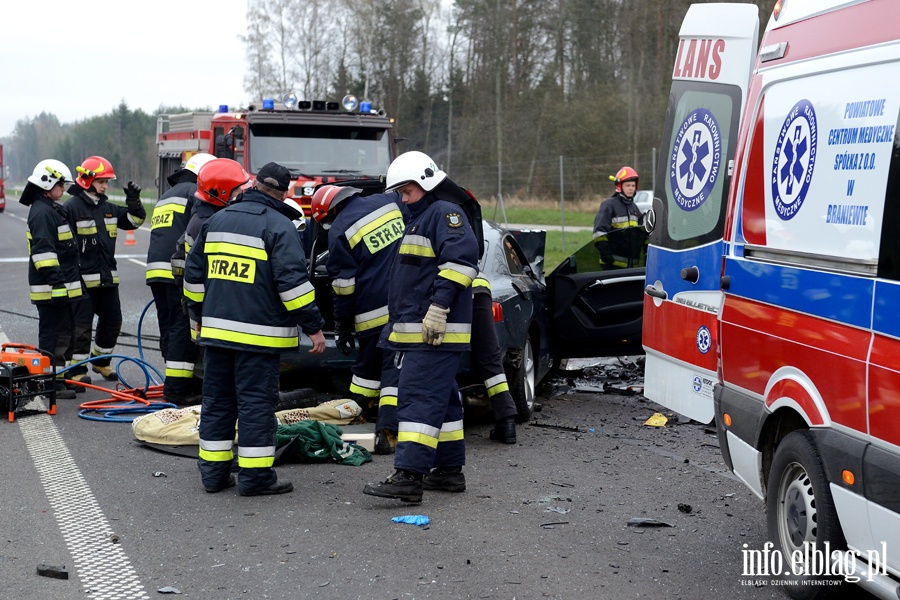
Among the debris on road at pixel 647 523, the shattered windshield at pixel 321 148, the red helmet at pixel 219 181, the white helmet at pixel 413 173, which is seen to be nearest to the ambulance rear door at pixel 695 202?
the debris on road at pixel 647 523

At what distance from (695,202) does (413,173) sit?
5.82 ft

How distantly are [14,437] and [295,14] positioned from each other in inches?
1963

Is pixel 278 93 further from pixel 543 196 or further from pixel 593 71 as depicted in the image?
pixel 543 196

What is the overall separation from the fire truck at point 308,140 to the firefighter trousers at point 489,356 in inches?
266

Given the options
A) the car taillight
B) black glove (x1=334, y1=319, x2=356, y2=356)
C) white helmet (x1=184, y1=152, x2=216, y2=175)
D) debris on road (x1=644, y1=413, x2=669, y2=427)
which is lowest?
debris on road (x1=644, y1=413, x2=669, y2=427)

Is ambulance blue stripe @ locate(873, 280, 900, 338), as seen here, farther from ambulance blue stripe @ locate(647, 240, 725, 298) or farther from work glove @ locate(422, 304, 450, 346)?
work glove @ locate(422, 304, 450, 346)

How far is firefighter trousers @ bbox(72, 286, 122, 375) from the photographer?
9.48m

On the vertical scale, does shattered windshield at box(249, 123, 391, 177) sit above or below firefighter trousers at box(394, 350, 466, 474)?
above

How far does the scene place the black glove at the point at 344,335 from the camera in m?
6.95

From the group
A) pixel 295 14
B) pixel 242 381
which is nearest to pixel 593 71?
pixel 295 14

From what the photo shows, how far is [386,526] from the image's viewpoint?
5.42m

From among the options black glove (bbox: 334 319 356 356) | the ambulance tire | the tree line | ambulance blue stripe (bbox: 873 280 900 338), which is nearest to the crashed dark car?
black glove (bbox: 334 319 356 356)

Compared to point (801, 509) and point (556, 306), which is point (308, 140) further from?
point (801, 509)

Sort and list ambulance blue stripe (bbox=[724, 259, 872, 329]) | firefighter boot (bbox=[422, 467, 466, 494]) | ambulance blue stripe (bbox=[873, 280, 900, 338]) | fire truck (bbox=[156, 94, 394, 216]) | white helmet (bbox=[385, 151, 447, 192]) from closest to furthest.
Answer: ambulance blue stripe (bbox=[873, 280, 900, 338]) < ambulance blue stripe (bbox=[724, 259, 872, 329]) < white helmet (bbox=[385, 151, 447, 192]) < firefighter boot (bbox=[422, 467, 466, 494]) < fire truck (bbox=[156, 94, 394, 216])
